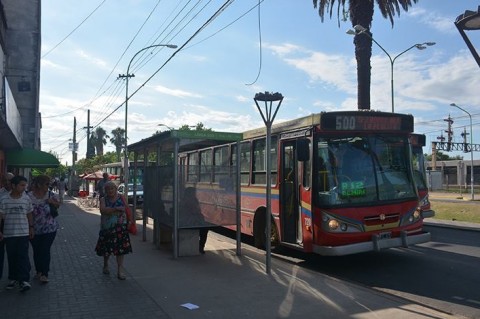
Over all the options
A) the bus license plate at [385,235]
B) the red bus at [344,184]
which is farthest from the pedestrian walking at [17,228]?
the bus license plate at [385,235]

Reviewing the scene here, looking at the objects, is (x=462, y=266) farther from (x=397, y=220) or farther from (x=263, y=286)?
(x=263, y=286)

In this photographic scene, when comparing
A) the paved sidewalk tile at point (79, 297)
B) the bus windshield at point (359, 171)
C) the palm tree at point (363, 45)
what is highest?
the palm tree at point (363, 45)

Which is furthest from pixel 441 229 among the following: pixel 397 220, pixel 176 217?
pixel 176 217

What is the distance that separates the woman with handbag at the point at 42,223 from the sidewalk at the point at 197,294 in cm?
33

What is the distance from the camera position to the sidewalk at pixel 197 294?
6133mm

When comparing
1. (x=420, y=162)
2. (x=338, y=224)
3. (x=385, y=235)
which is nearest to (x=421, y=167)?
(x=420, y=162)

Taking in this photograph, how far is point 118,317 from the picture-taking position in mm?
5852

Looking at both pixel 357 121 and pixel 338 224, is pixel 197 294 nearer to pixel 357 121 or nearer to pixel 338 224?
pixel 338 224

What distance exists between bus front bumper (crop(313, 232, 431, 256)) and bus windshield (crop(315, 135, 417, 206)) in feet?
2.50

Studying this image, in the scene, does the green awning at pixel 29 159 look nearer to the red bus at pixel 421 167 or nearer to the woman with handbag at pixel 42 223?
the woman with handbag at pixel 42 223

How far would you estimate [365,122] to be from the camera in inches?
376

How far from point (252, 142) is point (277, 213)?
216cm

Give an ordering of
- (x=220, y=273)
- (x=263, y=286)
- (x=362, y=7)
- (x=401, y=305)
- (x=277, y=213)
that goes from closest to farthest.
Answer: (x=401, y=305)
(x=263, y=286)
(x=220, y=273)
(x=277, y=213)
(x=362, y=7)

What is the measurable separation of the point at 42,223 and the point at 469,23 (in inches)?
262
